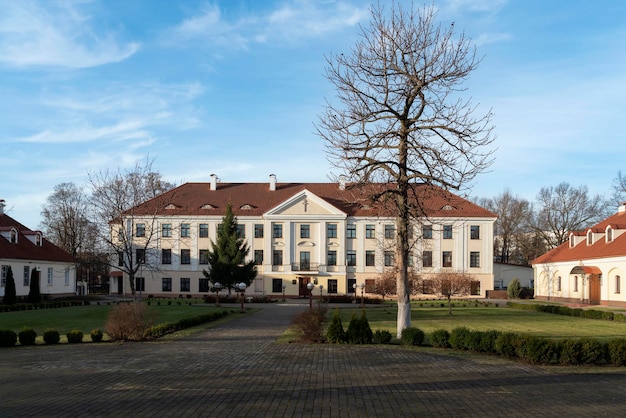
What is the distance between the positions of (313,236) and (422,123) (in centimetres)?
4124

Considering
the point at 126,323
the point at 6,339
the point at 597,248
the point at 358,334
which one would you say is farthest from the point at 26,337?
the point at 597,248

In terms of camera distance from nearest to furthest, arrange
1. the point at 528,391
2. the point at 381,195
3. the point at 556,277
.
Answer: the point at 528,391 < the point at 381,195 < the point at 556,277

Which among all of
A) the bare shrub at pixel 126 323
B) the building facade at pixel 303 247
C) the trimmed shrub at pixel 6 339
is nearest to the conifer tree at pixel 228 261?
the building facade at pixel 303 247

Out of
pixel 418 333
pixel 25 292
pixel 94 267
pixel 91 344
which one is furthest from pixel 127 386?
pixel 94 267

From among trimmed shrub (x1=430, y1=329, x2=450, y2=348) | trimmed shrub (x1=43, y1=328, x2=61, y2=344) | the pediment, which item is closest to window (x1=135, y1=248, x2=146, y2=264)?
trimmed shrub (x1=43, y1=328, x2=61, y2=344)

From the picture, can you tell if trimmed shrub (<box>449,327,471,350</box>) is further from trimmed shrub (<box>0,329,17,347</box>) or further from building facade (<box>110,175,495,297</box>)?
building facade (<box>110,175,495,297</box>)

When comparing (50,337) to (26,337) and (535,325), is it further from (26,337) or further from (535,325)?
(535,325)

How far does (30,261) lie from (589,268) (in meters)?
42.8

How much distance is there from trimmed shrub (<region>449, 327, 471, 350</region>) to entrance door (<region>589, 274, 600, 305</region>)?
3149 centimetres

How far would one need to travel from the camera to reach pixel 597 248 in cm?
4456

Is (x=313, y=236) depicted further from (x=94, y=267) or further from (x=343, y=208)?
(x=94, y=267)

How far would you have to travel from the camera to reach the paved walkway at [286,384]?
927 centimetres

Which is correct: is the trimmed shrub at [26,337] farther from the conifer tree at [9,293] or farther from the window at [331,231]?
the window at [331,231]

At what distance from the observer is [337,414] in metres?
8.94
